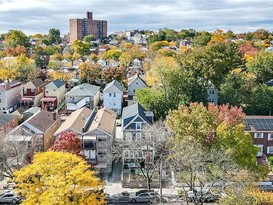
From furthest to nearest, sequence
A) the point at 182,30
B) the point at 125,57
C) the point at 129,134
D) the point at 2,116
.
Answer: the point at 182,30 → the point at 125,57 → the point at 2,116 → the point at 129,134

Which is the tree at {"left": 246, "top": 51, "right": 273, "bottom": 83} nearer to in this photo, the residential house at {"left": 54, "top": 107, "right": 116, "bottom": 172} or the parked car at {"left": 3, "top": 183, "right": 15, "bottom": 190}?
the residential house at {"left": 54, "top": 107, "right": 116, "bottom": 172}

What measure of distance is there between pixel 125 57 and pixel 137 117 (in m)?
55.7

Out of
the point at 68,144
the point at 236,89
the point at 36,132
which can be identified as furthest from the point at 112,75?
the point at 68,144

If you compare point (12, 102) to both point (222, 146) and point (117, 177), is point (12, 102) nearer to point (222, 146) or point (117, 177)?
point (117, 177)

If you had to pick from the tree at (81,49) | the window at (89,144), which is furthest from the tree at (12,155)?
the tree at (81,49)

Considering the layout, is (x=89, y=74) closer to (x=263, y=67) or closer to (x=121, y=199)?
(x=263, y=67)

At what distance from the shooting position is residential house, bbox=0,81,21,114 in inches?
2373

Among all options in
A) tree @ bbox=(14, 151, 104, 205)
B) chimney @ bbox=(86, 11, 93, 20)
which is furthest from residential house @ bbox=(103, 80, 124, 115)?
chimney @ bbox=(86, 11, 93, 20)

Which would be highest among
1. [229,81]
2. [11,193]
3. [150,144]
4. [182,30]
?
[182,30]

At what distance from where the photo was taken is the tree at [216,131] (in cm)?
3338

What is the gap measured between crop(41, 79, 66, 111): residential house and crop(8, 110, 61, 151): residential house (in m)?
17.2

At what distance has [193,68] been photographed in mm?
52812

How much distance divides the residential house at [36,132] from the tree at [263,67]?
3680 cm

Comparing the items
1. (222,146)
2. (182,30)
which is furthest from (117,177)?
(182,30)
